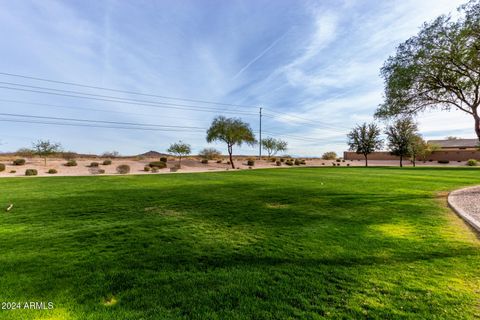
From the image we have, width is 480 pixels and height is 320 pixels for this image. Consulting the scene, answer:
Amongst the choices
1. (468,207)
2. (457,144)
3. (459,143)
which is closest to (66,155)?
(468,207)

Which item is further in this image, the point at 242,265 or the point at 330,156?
the point at 330,156

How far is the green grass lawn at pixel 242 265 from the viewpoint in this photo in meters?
2.95

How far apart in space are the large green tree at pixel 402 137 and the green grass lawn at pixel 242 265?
48584 millimetres

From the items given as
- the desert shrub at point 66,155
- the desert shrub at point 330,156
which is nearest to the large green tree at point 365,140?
the desert shrub at point 330,156

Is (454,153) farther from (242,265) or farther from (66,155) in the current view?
(66,155)

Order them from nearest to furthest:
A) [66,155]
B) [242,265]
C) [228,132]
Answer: [242,265] < [228,132] < [66,155]

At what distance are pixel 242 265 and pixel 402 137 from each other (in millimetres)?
55823

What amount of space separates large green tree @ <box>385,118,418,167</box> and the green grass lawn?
159 ft

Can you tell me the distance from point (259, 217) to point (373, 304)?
4.71 metres

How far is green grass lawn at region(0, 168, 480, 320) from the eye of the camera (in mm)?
2951

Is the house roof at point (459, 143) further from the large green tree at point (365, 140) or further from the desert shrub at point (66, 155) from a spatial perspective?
the desert shrub at point (66, 155)

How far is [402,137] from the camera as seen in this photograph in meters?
48.3

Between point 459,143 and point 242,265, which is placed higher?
point 459,143

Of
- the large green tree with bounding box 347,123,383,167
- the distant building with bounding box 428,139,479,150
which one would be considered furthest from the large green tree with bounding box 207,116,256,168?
the distant building with bounding box 428,139,479,150
